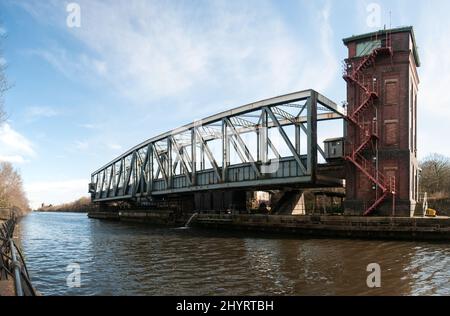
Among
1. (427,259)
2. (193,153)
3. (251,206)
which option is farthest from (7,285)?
(251,206)

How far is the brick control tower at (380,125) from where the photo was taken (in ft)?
144

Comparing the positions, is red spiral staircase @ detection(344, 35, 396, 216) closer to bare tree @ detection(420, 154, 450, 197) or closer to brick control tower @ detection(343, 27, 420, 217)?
brick control tower @ detection(343, 27, 420, 217)

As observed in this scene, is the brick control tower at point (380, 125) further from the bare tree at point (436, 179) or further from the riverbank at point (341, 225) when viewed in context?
the bare tree at point (436, 179)

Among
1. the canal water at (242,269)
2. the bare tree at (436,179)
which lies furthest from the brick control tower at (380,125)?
the bare tree at (436,179)

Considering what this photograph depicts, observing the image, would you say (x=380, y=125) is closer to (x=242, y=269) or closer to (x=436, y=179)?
(x=242, y=269)

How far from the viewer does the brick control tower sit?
144 ft

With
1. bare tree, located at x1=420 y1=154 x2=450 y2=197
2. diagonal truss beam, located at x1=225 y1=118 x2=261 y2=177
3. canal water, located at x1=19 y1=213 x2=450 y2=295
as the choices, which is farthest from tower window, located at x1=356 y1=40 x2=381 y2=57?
bare tree, located at x1=420 y1=154 x2=450 y2=197

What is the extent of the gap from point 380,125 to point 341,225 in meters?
12.8

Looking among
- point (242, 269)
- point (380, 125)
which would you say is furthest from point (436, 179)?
point (242, 269)
